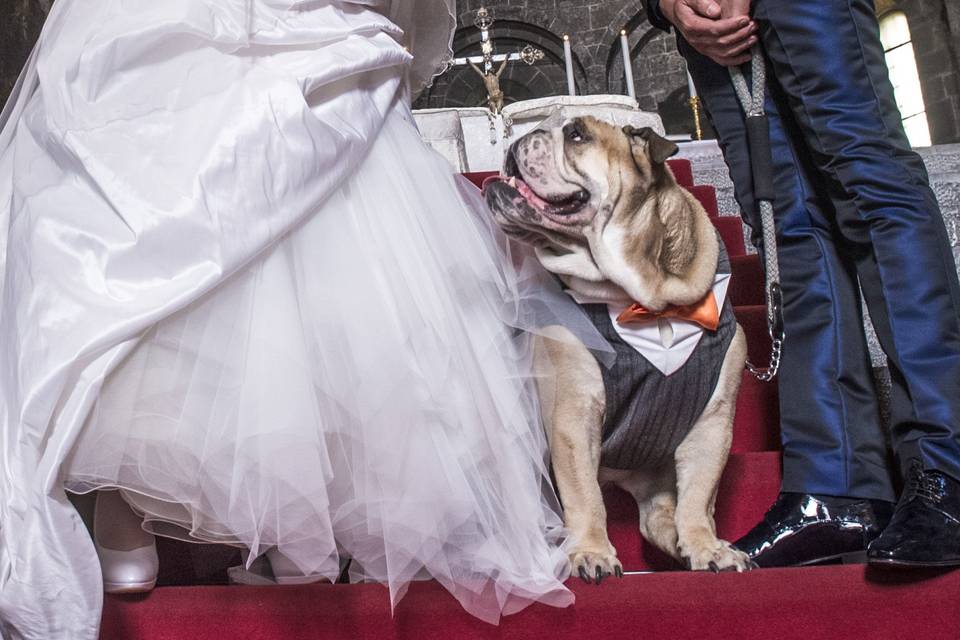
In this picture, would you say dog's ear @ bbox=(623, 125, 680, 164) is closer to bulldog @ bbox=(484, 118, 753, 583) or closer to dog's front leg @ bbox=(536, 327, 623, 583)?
bulldog @ bbox=(484, 118, 753, 583)

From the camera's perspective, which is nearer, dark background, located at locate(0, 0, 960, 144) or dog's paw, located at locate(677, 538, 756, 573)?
dog's paw, located at locate(677, 538, 756, 573)

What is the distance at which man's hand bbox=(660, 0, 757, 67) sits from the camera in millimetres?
1682

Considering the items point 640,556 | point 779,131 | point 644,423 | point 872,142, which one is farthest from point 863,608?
point 779,131

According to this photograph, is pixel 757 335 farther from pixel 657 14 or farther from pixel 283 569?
pixel 283 569

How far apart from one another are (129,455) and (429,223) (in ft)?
1.81

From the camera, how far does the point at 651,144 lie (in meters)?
1.66

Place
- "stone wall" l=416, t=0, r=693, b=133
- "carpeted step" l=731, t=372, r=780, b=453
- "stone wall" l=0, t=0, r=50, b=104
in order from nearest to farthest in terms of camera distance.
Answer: "carpeted step" l=731, t=372, r=780, b=453 < "stone wall" l=0, t=0, r=50, b=104 < "stone wall" l=416, t=0, r=693, b=133

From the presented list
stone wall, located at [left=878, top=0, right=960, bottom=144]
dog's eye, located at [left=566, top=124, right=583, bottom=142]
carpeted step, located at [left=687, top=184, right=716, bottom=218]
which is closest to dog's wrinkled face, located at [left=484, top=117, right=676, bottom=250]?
dog's eye, located at [left=566, top=124, right=583, bottom=142]

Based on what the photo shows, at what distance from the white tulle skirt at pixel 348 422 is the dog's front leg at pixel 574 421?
99 mm

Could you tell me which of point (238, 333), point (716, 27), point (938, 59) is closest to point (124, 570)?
point (238, 333)

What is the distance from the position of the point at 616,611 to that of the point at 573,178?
2.45ft

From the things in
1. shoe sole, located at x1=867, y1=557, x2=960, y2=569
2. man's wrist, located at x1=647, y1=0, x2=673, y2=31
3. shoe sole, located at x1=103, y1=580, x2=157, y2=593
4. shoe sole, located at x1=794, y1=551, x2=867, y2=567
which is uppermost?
man's wrist, located at x1=647, y1=0, x2=673, y2=31

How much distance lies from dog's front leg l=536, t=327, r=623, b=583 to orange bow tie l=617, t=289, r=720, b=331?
0.11 metres

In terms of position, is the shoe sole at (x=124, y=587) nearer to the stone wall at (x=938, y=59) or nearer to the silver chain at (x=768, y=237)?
the silver chain at (x=768, y=237)
